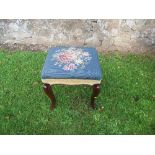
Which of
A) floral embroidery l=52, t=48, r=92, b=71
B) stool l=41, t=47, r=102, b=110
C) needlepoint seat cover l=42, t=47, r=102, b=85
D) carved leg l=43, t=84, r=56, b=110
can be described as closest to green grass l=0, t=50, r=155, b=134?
carved leg l=43, t=84, r=56, b=110

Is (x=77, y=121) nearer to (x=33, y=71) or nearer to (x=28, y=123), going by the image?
(x=28, y=123)

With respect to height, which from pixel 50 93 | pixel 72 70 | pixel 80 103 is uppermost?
pixel 72 70

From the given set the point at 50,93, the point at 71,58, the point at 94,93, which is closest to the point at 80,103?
the point at 94,93

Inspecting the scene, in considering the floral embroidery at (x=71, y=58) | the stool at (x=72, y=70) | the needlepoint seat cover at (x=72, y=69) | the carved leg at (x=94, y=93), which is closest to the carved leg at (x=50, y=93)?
the stool at (x=72, y=70)

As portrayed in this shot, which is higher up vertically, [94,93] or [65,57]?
[65,57]

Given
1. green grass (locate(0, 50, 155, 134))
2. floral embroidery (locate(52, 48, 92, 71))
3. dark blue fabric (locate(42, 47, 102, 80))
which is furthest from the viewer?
green grass (locate(0, 50, 155, 134))

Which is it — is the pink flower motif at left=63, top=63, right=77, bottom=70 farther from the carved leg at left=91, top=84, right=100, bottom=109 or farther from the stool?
the carved leg at left=91, top=84, right=100, bottom=109

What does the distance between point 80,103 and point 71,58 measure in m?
0.80

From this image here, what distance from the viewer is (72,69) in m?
4.37

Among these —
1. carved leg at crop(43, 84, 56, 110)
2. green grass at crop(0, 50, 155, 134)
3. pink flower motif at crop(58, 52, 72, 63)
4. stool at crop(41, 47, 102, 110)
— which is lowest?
green grass at crop(0, 50, 155, 134)

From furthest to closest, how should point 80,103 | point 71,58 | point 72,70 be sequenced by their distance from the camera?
1. point 80,103
2. point 71,58
3. point 72,70

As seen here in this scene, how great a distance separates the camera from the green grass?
4.56 meters

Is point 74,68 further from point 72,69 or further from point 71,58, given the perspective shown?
point 71,58

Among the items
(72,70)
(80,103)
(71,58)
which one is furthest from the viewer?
(80,103)
